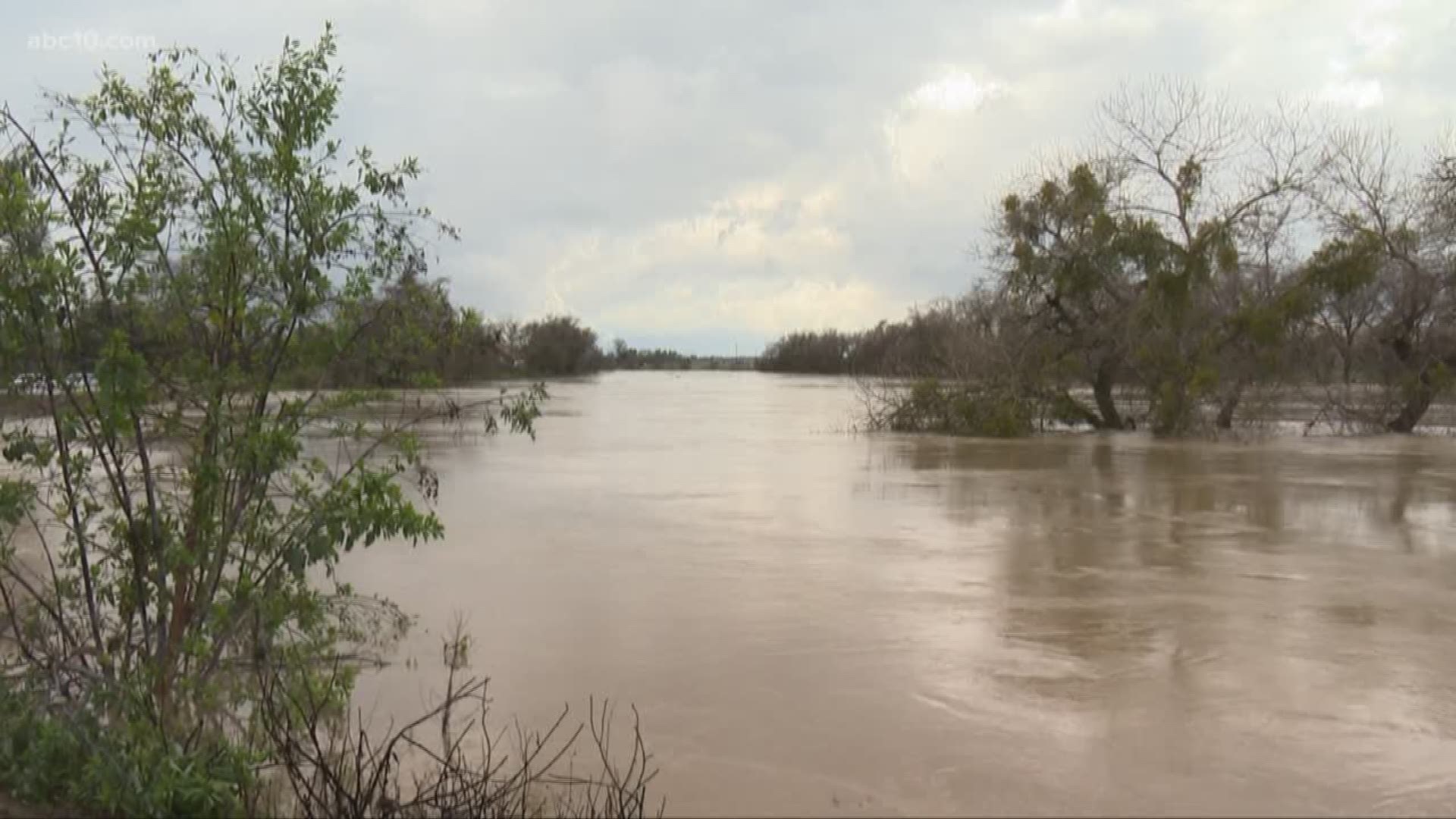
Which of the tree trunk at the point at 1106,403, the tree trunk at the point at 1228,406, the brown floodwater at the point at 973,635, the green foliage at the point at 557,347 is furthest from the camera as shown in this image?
the green foliage at the point at 557,347

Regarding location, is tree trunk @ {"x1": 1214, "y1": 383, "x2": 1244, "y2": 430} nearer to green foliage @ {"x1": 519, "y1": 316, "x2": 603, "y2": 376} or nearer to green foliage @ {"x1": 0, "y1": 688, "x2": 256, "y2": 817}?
green foliage @ {"x1": 0, "y1": 688, "x2": 256, "y2": 817}

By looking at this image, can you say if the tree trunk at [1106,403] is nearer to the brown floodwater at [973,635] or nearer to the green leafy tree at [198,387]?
the brown floodwater at [973,635]

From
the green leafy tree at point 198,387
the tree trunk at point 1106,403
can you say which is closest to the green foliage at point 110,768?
the green leafy tree at point 198,387

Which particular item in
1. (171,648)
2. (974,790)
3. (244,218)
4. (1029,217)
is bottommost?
(974,790)

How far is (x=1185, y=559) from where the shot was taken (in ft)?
33.9

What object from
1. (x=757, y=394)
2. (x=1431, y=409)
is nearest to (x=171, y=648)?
(x=1431, y=409)

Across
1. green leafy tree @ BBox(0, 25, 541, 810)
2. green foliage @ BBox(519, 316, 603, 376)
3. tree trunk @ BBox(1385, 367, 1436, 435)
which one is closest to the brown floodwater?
green leafy tree @ BBox(0, 25, 541, 810)

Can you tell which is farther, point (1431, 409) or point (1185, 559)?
point (1431, 409)

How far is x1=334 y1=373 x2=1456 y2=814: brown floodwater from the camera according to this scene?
5273 millimetres

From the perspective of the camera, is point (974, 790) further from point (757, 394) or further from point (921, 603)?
point (757, 394)

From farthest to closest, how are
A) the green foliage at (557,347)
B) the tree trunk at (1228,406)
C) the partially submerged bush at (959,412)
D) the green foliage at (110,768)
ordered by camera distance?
the green foliage at (557,347)
the tree trunk at (1228,406)
the partially submerged bush at (959,412)
the green foliage at (110,768)

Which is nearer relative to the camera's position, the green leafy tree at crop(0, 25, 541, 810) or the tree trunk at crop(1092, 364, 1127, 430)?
the green leafy tree at crop(0, 25, 541, 810)

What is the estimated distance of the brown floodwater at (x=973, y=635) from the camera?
527cm

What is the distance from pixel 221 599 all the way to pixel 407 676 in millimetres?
1473
